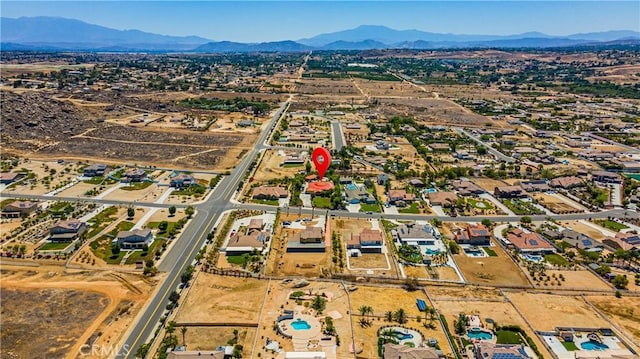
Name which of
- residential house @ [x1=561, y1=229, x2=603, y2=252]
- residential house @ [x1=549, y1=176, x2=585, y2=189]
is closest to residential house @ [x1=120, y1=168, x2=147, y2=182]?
residential house @ [x1=561, y1=229, x2=603, y2=252]

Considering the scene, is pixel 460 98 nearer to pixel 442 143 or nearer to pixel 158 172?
pixel 442 143

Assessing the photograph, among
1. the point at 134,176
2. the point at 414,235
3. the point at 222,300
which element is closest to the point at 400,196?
the point at 414,235

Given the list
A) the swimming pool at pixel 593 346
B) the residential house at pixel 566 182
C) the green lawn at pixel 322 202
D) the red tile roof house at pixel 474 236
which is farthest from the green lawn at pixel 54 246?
the residential house at pixel 566 182

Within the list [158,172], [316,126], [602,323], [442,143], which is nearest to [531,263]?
[602,323]

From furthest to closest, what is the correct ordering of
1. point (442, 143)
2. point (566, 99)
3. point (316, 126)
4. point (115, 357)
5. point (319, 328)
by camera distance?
1. point (566, 99)
2. point (316, 126)
3. point (442, 143)
4. point (319, 328)
5. point (115, 357)

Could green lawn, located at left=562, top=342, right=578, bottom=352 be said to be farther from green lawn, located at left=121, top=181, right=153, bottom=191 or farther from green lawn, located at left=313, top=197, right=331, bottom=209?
green lawn, located at left=121, top=181, right=153, bottom=191

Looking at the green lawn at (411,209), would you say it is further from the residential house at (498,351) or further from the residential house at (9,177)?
the residential house at (9,177)

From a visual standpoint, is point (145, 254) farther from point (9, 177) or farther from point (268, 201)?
point (9, 177)
